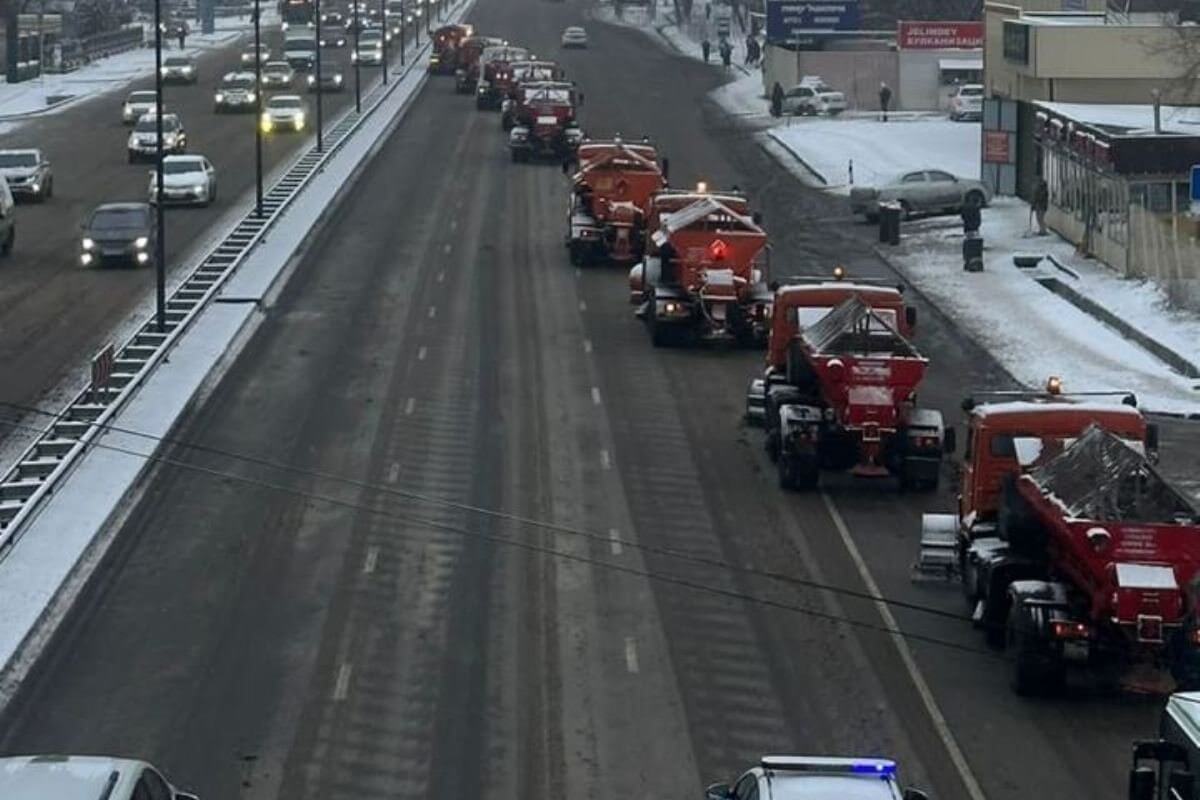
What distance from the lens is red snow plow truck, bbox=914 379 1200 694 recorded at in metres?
21.0

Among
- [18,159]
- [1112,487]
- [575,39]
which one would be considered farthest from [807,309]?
[575,39]

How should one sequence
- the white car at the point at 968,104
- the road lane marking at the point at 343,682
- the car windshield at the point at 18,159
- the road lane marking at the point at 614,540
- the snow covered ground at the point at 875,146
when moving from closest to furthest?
the road lane marking at the point at 343,682 → the road lane marking at the point at 614,540 → the car windshield at the point at 18,159 → the snow covered ground at the point at 875,146 → the white car at the point at 968,104

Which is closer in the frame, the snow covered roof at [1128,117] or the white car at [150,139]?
the snow covered roof at [1128,117]

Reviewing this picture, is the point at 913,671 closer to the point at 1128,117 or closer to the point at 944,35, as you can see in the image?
the point at 1128,117

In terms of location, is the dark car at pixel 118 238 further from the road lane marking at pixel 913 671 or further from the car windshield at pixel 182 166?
the road lane marking at pixel 913 671

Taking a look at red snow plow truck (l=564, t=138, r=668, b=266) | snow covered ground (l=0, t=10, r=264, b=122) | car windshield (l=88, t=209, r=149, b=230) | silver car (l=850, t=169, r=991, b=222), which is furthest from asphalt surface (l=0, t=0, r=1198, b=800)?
snow covered ground (l=0, t=10, r=264, b=122)

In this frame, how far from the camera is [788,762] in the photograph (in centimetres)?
1577

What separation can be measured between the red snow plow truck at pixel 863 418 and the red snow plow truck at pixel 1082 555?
508 cm

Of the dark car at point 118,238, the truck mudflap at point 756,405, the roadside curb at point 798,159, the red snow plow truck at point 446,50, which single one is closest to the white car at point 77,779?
the truck mudflap at point 756,405

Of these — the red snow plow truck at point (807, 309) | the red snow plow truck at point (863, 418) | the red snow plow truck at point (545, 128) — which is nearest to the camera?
the red snow plow truck at point (863, 418)

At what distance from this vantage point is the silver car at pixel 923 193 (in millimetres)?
61625

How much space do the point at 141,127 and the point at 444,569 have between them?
50.6m

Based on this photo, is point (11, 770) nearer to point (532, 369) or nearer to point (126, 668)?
point (126, 668)

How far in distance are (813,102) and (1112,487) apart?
70.3m
